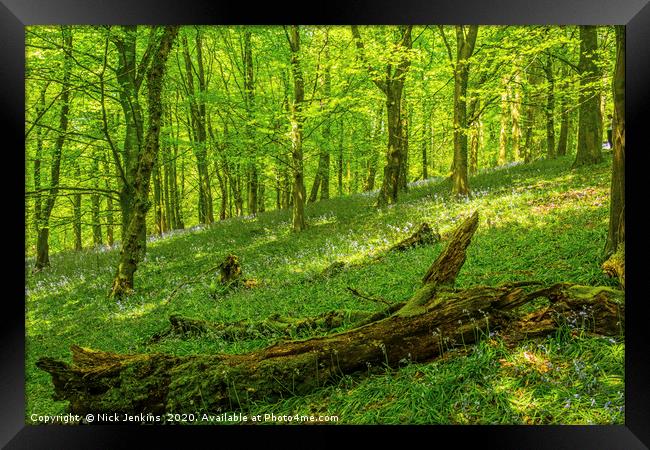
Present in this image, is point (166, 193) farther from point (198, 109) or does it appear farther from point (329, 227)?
point (329, 227)

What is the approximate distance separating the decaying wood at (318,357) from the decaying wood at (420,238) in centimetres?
99

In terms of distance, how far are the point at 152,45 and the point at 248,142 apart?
1.87 meters

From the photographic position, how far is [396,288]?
13.9ft

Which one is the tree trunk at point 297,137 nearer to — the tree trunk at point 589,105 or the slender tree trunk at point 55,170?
the slender tree trunk at point 55,170

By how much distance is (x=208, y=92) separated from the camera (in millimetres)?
5852

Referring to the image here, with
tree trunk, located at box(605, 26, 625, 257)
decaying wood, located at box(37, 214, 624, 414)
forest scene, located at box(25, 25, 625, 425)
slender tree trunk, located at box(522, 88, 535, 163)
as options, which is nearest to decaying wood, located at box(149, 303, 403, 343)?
forest scene, located at box(25, 25, 625, 425)

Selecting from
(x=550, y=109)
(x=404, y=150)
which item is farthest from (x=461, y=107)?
(x=550, y=109)

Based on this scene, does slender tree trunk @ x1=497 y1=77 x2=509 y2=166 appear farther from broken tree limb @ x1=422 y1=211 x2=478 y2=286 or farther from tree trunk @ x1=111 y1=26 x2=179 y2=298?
tree trunk @ x1=111 y1=26 x2=179 y2=298

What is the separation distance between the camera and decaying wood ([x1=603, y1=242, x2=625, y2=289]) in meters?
3.67

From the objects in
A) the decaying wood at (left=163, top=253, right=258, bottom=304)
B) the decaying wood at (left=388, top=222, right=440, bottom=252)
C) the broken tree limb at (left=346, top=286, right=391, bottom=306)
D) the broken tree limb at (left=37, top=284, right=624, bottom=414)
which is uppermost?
the decaying wood at (left=388, top=222, right=440, bottom=252)

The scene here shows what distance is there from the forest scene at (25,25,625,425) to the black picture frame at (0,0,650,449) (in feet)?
0.44

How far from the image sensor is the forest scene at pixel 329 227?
11.4 ft
